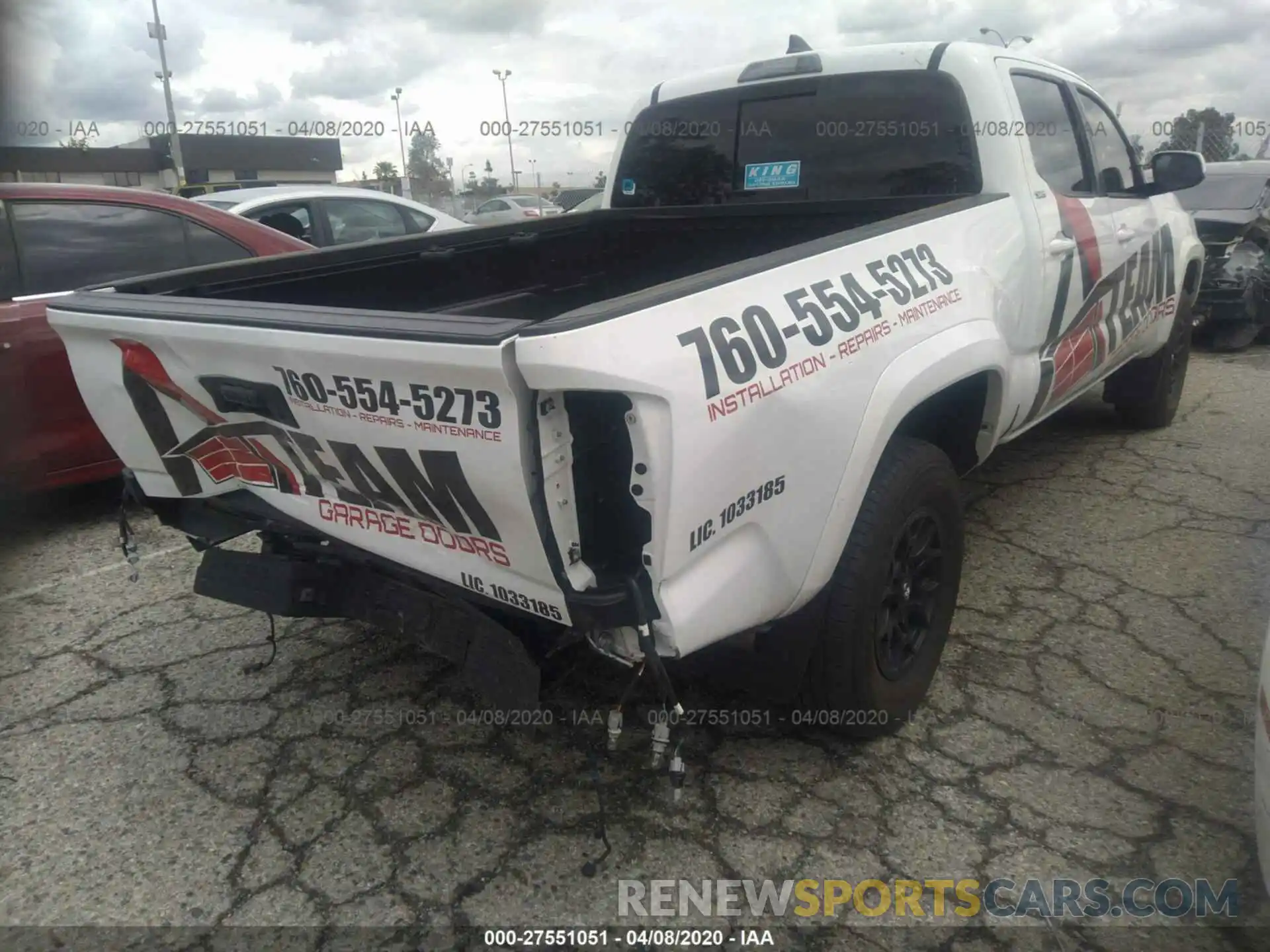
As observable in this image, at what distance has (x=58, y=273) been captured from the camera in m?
4.22

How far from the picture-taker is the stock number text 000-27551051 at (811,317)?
1.80 m

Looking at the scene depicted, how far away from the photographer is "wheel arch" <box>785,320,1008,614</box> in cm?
216

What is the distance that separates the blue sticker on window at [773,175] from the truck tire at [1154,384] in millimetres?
2493

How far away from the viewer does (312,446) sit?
6.88ft

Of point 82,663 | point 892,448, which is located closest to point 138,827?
point 82,663

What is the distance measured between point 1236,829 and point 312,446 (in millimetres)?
2439

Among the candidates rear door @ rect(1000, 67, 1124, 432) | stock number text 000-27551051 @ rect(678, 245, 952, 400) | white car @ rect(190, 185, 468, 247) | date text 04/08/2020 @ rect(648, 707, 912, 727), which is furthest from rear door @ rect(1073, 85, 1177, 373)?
white car @ rect(190, 185, 468, 247)

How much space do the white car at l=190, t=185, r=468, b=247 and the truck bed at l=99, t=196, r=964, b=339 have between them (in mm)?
2421

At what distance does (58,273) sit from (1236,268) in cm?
856

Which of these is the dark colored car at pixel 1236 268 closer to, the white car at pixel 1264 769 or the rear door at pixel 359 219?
the rear door at pixel 359 219

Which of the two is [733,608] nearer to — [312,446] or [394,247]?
[312,446]

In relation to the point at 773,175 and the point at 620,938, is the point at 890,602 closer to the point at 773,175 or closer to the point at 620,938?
the point at 620,938

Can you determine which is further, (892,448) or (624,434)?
(892,448)

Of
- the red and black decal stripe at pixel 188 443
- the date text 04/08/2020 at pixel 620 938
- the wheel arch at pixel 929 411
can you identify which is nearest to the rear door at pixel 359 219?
the red and black decal stripe at pixel 188 443
